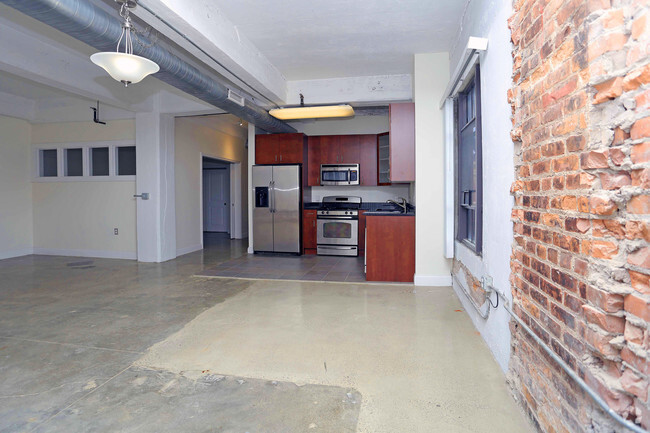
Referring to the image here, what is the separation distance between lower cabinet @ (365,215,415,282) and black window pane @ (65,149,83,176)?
19.2 feet

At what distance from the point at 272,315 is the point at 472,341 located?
1.75m

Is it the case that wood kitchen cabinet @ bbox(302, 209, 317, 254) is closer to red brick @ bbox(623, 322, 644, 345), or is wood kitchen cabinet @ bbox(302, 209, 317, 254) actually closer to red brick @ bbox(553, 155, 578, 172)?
red brick @ bbox(553, 155, 578, 172)

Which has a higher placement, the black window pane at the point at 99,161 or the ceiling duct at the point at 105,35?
the ceiling duct at the point at 105,35

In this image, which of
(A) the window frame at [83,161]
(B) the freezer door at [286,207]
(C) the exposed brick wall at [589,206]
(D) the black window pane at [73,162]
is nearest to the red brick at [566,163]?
(C) the exposed brick wall at [589,206]

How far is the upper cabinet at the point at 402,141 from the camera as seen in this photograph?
469cm

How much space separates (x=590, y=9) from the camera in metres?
1.23

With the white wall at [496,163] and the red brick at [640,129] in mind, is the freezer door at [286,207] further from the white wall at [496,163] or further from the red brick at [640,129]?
the red brick at [640,129]

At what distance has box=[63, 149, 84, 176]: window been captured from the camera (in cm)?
704

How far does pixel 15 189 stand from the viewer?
272 inches

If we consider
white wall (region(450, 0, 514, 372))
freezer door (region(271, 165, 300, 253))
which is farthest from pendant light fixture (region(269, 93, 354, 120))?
white wall (region(450, 0, 514, 372))

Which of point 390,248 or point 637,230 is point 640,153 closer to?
point 637,230

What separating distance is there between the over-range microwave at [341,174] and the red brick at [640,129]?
20.3 ft

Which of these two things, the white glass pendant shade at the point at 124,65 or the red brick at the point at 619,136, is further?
the white glass pendant shade at the point at 124,65

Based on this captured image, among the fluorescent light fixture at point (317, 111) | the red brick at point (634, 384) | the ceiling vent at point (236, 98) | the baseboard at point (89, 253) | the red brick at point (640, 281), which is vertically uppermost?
the ceiling vent at point (236, 98)
